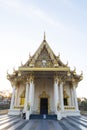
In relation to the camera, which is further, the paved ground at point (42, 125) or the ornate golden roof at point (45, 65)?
the ornate golden roof at point (45, 65)

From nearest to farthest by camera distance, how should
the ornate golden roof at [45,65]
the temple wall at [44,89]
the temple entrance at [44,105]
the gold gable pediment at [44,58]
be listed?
1. the ornate golden roof at [45,65]
2. the temple entrance at [44,105]
3. the temple wall at [44,89]
4. the gold gable pediment at [44,58]

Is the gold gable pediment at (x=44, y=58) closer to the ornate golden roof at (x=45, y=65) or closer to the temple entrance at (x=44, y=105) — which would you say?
the ornate golden roof at (x=45, y=65)

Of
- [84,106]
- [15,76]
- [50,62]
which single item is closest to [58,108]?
[50,62]

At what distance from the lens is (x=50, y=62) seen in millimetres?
13242

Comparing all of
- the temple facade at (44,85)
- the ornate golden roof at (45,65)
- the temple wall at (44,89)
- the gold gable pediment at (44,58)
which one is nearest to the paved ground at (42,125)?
the temple facade at (44,85)

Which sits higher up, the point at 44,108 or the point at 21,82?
the point at 21,82

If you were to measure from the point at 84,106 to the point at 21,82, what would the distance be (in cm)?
1046

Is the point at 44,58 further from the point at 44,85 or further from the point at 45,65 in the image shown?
the point at 44,85

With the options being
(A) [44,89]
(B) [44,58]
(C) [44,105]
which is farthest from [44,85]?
(B) [44,58]

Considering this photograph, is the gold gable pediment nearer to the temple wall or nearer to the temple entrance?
the temple wall

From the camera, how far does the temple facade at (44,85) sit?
37.6 ft

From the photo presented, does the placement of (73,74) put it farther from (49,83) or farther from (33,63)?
(33,63)

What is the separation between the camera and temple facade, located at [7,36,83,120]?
11.4 meters

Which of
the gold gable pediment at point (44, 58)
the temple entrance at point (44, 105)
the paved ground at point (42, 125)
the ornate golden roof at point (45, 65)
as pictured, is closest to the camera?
the paved ground at point (42, 125)
